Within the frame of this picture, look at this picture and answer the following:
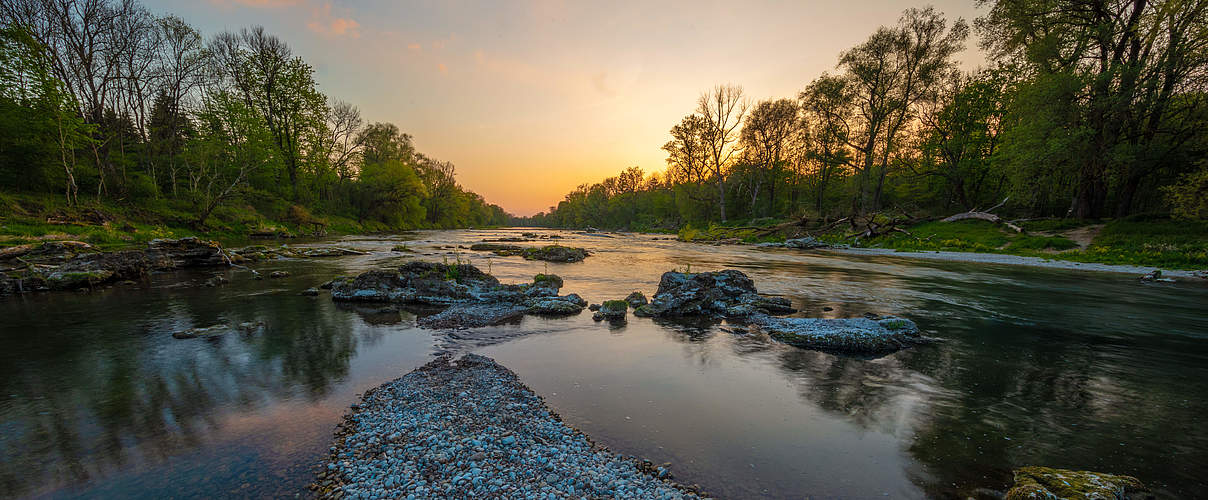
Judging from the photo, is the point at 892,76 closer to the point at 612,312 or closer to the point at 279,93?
the point at 612,312

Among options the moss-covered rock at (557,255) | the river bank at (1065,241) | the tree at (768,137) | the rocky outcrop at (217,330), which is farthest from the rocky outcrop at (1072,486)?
the tree at (768,137)

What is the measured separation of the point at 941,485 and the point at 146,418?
8576 millimetres

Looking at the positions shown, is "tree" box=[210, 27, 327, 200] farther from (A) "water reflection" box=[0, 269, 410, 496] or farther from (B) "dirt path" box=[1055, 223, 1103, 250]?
(B) "dirt path" box=[1055, 223, 1103, 250]

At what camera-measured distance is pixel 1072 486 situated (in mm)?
3133

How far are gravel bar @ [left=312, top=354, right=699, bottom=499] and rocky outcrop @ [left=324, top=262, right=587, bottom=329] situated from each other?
446 cm

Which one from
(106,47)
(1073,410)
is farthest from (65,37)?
(1073,410)

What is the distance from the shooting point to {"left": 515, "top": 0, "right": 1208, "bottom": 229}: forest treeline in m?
19.3

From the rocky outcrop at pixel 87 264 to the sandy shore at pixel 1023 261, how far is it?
1478 inches

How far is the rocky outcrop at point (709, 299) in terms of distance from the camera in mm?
10094

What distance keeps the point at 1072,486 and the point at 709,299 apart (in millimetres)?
7349

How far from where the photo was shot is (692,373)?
6191 millimetres

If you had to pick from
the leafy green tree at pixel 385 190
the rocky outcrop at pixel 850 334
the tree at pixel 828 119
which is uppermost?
the tree at pixel 828 119

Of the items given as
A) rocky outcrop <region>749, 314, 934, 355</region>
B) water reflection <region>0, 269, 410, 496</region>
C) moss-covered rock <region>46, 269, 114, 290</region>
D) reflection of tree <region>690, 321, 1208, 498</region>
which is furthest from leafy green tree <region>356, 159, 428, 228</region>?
rocky outcrop <region>749, 314, 934, 355</region>

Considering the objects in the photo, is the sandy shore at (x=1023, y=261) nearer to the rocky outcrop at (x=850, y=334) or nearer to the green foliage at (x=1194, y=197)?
the green foliage at (x=1194, y=197)
